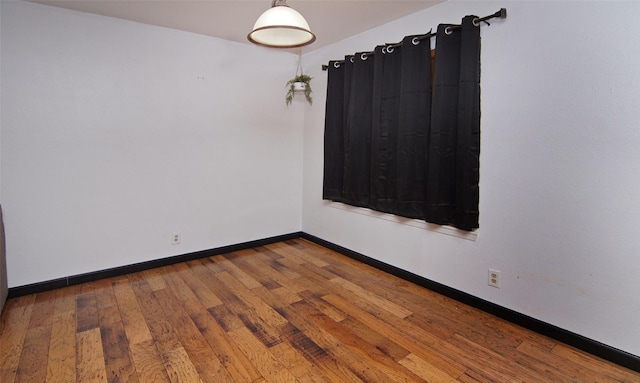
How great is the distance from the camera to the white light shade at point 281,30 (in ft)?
5.67

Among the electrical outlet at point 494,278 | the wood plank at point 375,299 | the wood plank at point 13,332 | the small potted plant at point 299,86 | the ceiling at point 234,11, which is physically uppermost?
the ceiling at point 234,11

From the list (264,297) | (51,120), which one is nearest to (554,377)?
(264,297)

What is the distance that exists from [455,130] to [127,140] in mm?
2937

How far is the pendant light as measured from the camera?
1.73m

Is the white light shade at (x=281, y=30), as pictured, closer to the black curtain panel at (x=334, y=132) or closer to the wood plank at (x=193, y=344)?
the black curtain panel at (x=334, y=132)

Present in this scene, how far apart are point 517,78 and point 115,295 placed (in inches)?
139

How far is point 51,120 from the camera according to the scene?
8.98ft

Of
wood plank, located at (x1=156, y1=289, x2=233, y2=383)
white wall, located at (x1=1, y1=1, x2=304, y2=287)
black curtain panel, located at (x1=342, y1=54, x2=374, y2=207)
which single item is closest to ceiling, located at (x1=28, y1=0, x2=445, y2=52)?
white wall, located at (x1=1, y1=1, x2=304, y2=287)

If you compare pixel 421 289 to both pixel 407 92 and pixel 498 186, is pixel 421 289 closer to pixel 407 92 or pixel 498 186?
pixel 498 186

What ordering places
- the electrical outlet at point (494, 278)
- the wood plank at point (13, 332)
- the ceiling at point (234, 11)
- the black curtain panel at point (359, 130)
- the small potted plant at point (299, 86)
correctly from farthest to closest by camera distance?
the small potted plant at point (299, 86), the black curtain panel at point (359, 130), the ceiling at point (234, 11), the electrical outlet at point (494, 278), the wood plank at point (13, 332)

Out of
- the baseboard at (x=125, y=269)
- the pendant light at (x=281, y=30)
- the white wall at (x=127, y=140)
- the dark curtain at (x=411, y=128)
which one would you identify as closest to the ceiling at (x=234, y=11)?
the white wall at (x=127, y=140)

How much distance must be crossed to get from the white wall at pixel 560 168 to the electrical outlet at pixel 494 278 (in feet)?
0.12

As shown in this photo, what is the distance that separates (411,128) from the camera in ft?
9.27

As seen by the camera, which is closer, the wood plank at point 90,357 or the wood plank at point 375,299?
the wood plank at point 90,357
